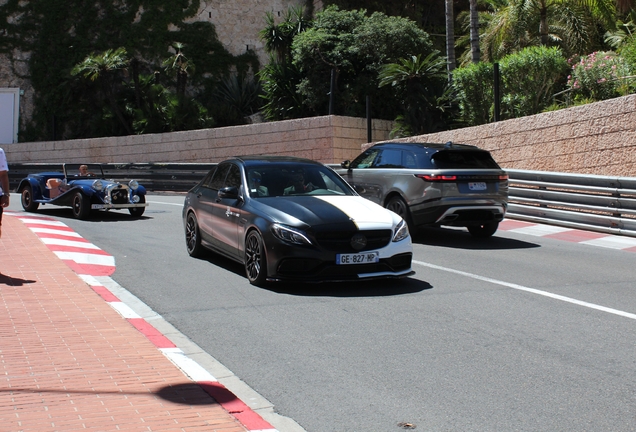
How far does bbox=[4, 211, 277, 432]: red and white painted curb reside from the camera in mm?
4871

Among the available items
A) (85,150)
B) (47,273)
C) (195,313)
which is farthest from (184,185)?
(195,313)

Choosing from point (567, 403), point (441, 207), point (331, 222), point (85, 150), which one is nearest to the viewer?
point (567, 403)

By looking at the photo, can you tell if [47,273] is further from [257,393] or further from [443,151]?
[443,151]

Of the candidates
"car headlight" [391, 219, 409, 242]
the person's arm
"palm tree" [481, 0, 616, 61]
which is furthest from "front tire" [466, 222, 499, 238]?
"palm tree" [481, 0, 616, 61]

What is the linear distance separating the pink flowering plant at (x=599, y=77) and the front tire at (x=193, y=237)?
13458 mm

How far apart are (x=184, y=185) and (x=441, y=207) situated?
15035 millimetres

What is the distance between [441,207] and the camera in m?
12.4

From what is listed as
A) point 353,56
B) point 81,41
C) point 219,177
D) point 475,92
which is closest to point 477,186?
point 219,177

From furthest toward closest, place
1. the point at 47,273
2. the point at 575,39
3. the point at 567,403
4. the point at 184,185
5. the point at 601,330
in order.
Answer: the point at 575,39, the point at 184,185, the point at 47,273, the point at 601,330, the point at 567,403

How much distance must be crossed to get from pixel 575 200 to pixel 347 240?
26.2ft

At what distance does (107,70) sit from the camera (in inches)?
1483

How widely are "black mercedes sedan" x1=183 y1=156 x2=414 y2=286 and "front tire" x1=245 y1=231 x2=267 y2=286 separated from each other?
0.01 meters

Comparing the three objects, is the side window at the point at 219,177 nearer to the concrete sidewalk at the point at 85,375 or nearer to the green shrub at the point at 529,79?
the concrete sidewalk at the point at 85,375

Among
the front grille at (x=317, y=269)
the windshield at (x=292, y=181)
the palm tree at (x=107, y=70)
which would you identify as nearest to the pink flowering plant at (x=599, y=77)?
the windshield at (x=292, y=181)
